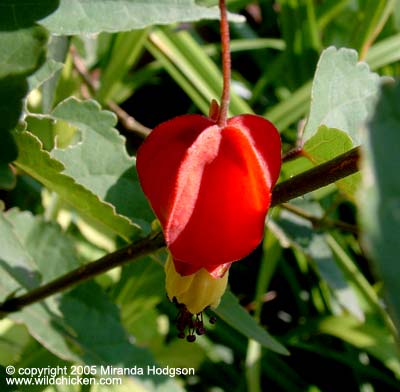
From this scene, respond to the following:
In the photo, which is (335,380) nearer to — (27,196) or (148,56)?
(27,196)

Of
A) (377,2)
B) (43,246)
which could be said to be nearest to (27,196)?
(43,246)

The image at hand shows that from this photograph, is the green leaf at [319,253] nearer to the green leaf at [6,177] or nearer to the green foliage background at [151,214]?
the green foliage background at [151,214]

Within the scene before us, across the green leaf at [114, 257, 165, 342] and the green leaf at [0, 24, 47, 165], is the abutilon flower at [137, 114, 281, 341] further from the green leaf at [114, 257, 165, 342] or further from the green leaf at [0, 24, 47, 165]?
the green leaf at [114, 257, 165, 342]

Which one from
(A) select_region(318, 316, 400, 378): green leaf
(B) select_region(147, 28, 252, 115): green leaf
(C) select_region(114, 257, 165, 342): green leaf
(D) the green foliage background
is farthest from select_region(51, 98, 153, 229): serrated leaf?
(A) select_region(318, 316, 400, 378): green leaf

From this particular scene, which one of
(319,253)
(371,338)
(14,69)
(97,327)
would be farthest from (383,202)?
(371,338)

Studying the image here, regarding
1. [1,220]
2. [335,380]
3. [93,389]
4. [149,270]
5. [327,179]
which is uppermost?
[327,179]

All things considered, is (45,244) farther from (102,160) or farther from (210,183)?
(210,183)
